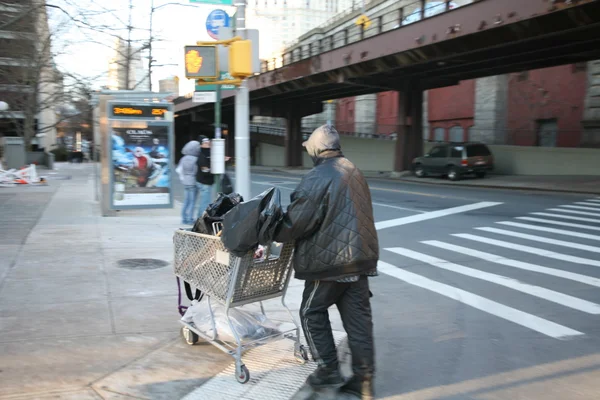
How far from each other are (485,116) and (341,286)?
1338 inches

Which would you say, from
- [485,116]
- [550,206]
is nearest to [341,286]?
[550,206]

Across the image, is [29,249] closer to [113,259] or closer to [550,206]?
[113,259]

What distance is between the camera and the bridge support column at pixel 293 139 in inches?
1898

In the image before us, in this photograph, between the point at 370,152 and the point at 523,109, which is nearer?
the point at 523,109

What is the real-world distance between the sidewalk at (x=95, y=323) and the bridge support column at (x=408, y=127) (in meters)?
24.9

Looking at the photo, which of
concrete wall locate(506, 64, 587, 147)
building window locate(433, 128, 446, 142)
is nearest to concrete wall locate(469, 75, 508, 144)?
concrete wall locate(506, 64, 587, 147)

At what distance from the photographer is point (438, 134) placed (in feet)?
132

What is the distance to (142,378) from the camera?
4.09 m

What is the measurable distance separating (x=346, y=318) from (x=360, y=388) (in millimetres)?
488

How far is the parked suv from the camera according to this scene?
2706 cm

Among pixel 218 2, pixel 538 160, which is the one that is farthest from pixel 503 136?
pixel 218 2

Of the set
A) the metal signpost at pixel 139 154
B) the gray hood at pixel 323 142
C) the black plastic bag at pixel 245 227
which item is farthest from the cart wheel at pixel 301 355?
the metal signpost at pixel 139 154

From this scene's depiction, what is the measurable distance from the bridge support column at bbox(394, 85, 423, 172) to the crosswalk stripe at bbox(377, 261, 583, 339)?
26.0m

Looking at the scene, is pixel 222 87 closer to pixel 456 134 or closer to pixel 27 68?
pixel 27 68
